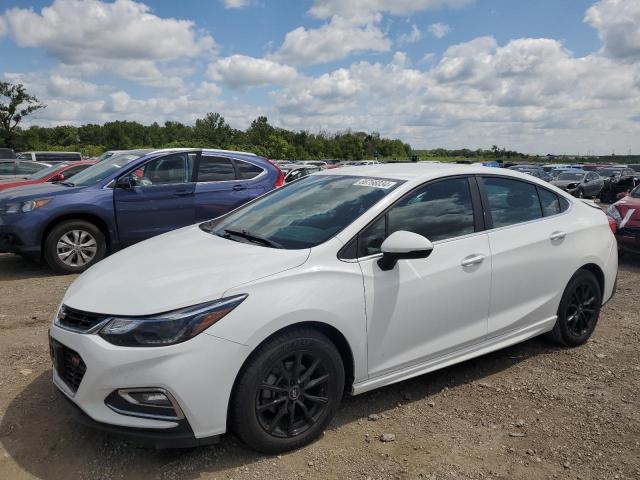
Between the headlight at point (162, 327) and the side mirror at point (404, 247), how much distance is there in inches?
38.9

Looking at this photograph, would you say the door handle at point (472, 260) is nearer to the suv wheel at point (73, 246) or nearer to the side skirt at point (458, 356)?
the side skirt at point (458, 356)

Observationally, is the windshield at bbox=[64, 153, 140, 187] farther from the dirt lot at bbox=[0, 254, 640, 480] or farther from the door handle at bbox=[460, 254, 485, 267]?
the door handle at bbox=[460, 254, 485, 267]

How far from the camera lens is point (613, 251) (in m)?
4.85

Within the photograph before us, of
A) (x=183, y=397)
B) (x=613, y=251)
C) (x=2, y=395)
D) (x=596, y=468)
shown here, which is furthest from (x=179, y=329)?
(x=613, y=251)

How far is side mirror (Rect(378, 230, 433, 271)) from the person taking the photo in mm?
3082

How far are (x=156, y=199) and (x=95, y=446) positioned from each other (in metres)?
5.04

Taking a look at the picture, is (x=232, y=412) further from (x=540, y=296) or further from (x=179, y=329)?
(x=540, y=296)

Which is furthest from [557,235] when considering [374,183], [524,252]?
[374,183]

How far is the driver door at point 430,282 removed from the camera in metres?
3.23

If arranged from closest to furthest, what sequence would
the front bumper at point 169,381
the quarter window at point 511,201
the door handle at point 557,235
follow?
1. the front bumper at point 169,381
2. the quarter window at point 511,201
3. the door handle at point 557,235

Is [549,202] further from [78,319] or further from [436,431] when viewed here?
[78,319]

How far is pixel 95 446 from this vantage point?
3.06m

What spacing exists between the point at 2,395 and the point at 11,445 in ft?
2.38

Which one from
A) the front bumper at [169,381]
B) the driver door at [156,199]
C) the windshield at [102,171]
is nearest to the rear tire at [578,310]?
the front bumper at [169,381]
